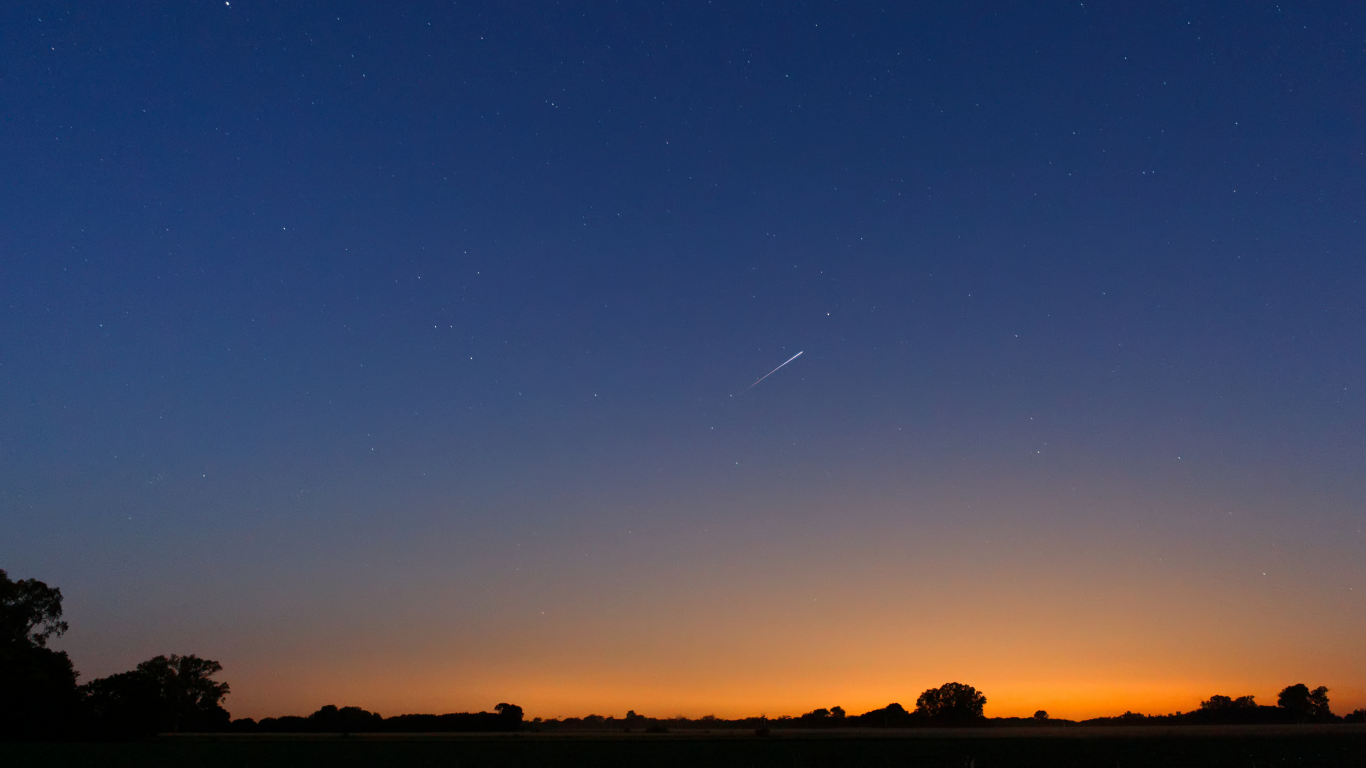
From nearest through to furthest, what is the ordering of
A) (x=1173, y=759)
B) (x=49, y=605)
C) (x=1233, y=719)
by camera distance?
(x=1173, y=759)
(x=49, y=605)
(x=1233, y=719)

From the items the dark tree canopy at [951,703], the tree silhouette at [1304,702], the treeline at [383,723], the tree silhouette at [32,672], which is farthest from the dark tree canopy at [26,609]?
the tree silhouette at [1304,702]

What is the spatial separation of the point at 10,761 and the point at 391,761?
66.0ft

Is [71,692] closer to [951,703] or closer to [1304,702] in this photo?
[951,703]

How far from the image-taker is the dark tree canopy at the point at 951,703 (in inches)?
6921

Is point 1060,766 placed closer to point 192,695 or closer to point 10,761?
point 10,761

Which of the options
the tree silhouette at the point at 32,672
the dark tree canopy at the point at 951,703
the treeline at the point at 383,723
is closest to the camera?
the tree silhouette at the point at 32,672

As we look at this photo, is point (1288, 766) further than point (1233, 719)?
No

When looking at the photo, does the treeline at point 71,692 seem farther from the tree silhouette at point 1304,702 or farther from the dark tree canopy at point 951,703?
the tree silhouette at point 1304,702

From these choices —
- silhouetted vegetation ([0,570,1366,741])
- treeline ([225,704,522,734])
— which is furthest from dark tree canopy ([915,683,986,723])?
treeline ([225,704,522,734])

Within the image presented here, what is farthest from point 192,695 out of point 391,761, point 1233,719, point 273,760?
point 1233,719

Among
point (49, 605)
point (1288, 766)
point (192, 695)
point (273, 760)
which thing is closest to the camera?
point (1288, 766)

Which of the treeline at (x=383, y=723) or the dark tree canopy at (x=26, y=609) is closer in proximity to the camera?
the dark tree canopy at (x=26, y=609)

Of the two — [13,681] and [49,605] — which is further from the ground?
[49,605]

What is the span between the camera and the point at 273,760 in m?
57.7
